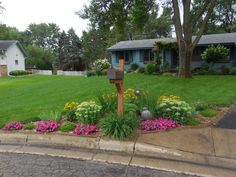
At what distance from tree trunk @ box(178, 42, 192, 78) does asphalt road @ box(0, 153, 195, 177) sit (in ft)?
43.1

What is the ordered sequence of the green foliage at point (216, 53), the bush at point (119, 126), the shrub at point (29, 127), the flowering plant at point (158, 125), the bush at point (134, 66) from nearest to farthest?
the bush at point (119, 126) → the flowering plant at point (158, 125) → the shrub at point (29, 127) → the green foliage at point (216, 53) → the bush at point (134, 66)

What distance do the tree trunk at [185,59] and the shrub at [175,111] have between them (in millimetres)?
10841

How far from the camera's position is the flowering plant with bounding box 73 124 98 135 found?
5586 millimetres

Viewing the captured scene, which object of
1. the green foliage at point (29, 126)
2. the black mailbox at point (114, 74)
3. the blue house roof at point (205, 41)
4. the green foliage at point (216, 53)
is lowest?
the green foliage at point (29, 126)

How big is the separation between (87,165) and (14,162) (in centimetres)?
130

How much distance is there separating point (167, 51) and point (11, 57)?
87.3ft

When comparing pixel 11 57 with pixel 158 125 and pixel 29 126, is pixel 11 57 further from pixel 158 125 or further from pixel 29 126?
pixel 158 125

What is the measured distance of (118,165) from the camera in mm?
4402

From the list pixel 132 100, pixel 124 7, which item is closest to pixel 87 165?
pixel 132 100

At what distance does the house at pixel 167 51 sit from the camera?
2348 centimetres

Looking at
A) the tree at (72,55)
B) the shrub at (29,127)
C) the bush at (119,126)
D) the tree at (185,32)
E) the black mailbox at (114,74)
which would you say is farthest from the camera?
the tree at (72,55)

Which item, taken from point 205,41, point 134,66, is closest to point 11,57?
point 134,66

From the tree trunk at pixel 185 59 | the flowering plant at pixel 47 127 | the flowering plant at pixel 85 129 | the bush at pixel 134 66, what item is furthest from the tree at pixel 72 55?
the flowering plant at pixel 85 129

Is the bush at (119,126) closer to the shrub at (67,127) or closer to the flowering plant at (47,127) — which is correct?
the shrub at (67,127)
